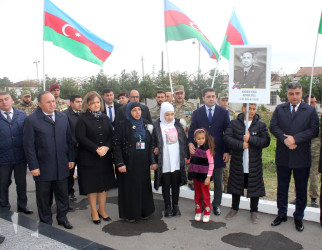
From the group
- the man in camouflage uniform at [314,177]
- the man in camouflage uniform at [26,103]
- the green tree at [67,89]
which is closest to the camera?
the man in camouflage uniform at [314,177]

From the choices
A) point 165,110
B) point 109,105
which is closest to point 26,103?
point 109,105

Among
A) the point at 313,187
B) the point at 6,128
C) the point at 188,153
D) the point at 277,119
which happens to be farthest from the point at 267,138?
the point at 6,128

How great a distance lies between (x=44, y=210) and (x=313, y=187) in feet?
14.1

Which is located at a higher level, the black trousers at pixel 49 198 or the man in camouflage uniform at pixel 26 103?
the man in camouflage uniform at pixel 26 103

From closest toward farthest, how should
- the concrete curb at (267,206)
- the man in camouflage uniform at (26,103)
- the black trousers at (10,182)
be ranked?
the concrete curb at (267,206) < the black trousers at (10,182) < the man in camouflage uniform at (26,103)

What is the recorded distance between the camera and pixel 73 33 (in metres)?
6.08

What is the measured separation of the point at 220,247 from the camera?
3.36 meters

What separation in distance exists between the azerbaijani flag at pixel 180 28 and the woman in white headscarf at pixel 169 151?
8.81ft

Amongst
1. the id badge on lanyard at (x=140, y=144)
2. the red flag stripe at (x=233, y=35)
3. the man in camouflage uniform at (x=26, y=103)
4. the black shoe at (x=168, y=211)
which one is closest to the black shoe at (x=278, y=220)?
the black shoe at (x=168, y=211)

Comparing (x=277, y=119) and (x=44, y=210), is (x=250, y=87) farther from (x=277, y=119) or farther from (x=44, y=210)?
(x=44, y=210)

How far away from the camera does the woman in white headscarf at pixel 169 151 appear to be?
4180 mm

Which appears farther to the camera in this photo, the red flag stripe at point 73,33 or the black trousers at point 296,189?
the red flag stripe at point 73,33

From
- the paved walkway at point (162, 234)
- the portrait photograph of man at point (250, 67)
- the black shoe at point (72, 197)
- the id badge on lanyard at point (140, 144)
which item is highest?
the portrait photograph of man at point (250, 67)

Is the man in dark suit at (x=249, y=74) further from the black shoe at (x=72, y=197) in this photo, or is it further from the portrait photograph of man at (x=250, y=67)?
the black shoe at (x=72, y=197)
